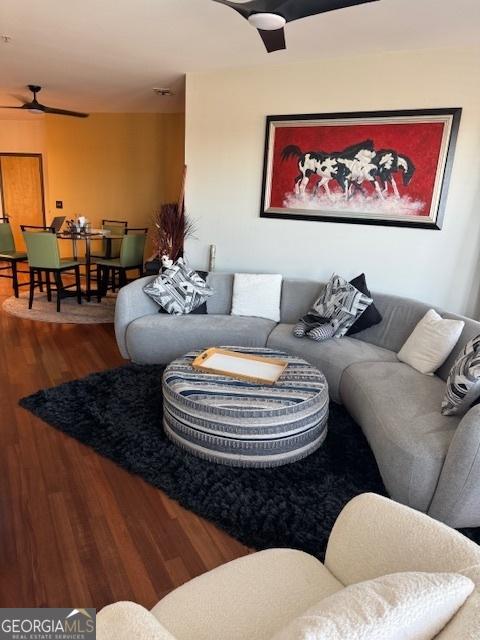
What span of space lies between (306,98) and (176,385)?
9.36 feet

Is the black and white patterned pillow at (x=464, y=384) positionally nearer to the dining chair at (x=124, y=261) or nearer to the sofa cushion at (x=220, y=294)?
the sofa cushion at (x=220, y=294)

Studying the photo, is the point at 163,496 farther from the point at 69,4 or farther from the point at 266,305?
the point at 69,4

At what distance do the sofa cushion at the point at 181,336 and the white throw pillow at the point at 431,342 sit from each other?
1139 millimetres

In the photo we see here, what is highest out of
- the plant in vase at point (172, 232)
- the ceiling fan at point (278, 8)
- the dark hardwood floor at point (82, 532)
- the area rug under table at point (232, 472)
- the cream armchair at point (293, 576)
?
the ceiling fan at point (278, 8)

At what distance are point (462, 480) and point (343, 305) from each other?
1.73 m

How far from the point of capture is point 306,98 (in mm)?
3752

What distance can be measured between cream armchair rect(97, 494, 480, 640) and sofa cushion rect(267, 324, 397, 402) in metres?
1.79

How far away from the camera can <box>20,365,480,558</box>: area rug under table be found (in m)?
1.92

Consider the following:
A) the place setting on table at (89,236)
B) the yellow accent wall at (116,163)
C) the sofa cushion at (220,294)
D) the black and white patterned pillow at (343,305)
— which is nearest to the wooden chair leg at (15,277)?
the place setting on table at (89,236)

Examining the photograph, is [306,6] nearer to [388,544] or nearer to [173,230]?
[388,544]

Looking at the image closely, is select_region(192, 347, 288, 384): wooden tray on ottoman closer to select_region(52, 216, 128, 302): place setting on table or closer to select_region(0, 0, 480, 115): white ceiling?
select_region(0, 0, 480, 115): white ceiling

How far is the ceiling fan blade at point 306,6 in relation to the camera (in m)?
1.88

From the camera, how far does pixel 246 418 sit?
2.19 meters

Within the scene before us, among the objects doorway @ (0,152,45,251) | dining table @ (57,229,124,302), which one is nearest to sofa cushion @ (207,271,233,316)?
dining table @ (57,229,124,302)
